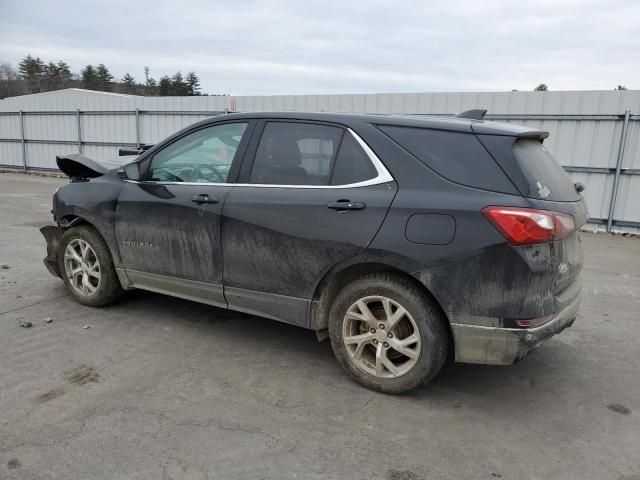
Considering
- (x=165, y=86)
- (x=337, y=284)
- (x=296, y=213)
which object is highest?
(x=165, y=86)

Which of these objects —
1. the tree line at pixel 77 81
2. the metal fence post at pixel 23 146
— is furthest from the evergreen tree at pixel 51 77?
the metal fence post at pixel 23 146

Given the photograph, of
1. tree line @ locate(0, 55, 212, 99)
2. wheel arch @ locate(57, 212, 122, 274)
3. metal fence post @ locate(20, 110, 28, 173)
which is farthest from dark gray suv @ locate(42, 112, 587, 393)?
tree line @ locate(0, 55, 212, 99)

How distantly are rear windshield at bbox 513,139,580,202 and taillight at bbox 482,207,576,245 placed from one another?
5.4 inches

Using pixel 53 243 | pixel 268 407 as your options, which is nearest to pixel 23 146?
pixel 53 243

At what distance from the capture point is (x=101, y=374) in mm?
3457

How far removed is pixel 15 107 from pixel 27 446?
1977cm

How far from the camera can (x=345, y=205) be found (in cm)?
322

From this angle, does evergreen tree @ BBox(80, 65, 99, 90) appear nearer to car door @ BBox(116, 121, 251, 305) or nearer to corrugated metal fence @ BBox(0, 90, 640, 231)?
corrugated metal fence @ BBox(0, 90, 640, 231)

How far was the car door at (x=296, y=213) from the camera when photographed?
3.22 m

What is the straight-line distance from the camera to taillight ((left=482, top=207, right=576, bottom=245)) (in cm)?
279

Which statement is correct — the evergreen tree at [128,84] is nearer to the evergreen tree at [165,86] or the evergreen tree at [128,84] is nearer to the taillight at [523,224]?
the evergreen tree at [165,86]

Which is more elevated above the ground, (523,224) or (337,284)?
(523,224)

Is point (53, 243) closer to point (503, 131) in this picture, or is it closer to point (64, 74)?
point (503, 131)

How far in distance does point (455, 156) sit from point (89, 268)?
11.1 ft
